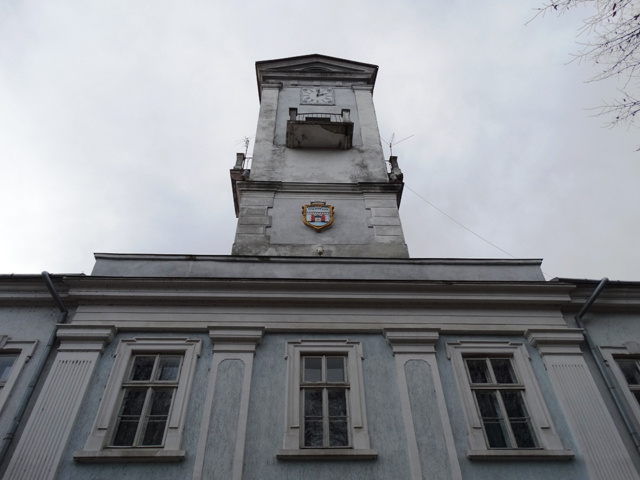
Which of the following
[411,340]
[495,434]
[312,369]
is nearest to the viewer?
[495,434]

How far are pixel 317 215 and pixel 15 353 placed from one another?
7.09m

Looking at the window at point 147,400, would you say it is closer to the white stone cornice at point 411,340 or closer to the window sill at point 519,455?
the white stone cornice at point 411,340

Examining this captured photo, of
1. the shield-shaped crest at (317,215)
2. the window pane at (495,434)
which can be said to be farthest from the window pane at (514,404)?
the shield-shaped crest at (317,215)

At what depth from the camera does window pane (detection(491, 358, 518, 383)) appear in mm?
8781

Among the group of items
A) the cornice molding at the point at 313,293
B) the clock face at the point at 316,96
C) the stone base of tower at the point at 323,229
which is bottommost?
the cornice molding at the point at 313,293

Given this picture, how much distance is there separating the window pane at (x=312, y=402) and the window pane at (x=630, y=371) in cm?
545

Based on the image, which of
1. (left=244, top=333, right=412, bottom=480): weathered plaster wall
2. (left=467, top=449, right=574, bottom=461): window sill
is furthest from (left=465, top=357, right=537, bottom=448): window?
(left=244, top=333, right=412, bottom=480): weathered plaster wall

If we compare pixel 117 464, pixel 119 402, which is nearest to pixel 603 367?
pixel 117 464

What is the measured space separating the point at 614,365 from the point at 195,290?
7.70 m

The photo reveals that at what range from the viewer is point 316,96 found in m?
17.4

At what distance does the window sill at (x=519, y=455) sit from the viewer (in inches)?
298

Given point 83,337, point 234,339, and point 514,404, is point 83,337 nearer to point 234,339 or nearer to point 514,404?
point 234,339

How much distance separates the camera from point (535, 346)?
9180 millimetres

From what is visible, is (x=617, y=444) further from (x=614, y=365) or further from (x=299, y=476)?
(x=299, y=476)
